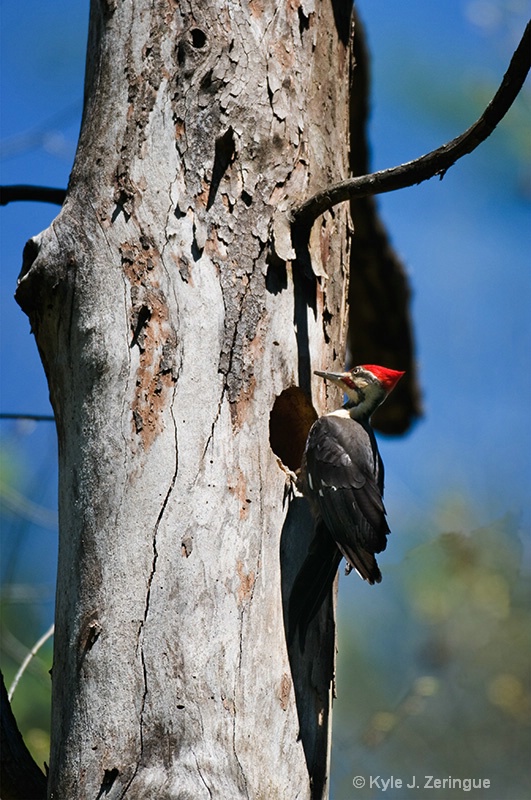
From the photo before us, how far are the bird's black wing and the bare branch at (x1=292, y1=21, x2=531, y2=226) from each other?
0.71 meters

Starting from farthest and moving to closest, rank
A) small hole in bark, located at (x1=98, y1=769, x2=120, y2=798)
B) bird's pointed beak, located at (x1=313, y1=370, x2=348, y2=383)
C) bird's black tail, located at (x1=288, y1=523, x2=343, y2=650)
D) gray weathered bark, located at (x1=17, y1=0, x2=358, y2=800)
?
bird's pointed beak, located at (x1=313, y1=370, x2=348, y2=383) < bird's black tail, located at (x1=288, y1=523, x2=343, y2=650) < gray weathered bark, located at (x1=17, y1=0, x2=358, y2=800) < small hole in bark, located at (x1=98, y1=769, x2=120, y2=798)

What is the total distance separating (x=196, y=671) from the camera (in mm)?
2482

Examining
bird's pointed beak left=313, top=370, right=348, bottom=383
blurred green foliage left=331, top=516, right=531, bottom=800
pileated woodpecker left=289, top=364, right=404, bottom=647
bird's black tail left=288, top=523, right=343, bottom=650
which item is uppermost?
bird's pointed beak left=313, top=370, right=348, bottom=383

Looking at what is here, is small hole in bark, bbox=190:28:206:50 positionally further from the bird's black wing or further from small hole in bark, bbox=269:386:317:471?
the bird's black wing

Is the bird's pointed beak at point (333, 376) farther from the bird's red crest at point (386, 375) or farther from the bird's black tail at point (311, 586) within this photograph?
the bird's red crest at point (386, 375)

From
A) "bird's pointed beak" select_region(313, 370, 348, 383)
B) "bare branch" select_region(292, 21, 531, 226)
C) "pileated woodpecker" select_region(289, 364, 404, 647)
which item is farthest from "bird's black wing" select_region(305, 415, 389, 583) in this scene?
"bare branch" select_region(292, 21, 531, 226)

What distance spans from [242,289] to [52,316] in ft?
1.91

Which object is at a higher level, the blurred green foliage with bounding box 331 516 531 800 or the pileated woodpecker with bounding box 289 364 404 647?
the pileated woodpecker with bounding box 289 364 404 647

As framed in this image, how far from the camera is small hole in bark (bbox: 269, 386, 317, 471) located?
124 inches

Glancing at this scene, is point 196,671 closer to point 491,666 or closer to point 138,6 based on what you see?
point 138,6

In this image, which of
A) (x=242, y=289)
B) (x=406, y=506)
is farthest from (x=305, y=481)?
(x=406, y=506)

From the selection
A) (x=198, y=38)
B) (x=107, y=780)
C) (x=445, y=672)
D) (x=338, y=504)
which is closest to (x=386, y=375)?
(x=338, y=504)

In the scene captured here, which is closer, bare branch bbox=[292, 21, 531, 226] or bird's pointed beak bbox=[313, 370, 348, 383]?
bare branch bbox=[292, 21, 531, 226]

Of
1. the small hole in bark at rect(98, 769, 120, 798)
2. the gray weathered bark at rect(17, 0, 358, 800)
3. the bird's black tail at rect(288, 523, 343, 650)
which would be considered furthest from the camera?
the bird's black tail at rect(288, 523, 343, 650)
